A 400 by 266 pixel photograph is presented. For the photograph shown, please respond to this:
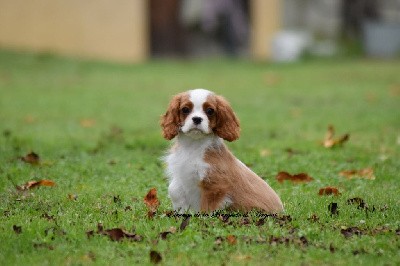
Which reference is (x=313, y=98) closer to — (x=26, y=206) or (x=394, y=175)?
(x=394, y=175)

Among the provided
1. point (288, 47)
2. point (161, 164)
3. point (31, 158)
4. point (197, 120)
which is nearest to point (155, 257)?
point (197, 120)

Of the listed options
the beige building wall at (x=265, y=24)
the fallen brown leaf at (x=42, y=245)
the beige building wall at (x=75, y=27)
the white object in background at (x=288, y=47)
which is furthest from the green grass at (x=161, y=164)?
the beige building wall at (x=265, y=24)

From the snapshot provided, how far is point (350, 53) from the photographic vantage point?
24062 mm

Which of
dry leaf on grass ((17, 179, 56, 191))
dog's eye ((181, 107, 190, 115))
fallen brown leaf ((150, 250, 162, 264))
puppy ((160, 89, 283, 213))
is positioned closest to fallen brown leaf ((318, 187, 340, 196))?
puppy ((160, 89, 283, 213))

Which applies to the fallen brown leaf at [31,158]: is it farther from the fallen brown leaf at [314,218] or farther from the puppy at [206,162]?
the fallen brown leaf at [314,218]

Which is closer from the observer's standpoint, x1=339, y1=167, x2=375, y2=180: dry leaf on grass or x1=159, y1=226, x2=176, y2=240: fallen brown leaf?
x1=159, y1=226, x2=176, y2=240: fallen brown leaf

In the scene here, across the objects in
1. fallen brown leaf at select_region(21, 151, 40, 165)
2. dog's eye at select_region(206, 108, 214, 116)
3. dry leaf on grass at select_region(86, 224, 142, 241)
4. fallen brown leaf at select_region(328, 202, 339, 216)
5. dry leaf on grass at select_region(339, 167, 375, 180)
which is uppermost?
dog's eye at select_region(206, 108, 214, 116)

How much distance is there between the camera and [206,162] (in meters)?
6.06

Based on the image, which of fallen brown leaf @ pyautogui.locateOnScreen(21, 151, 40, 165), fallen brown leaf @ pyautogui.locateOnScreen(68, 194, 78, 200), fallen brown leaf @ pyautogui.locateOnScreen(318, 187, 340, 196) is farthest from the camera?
fallen brown leaf @ pyautogui.locateOnScreen(21, 151, 40, 165)

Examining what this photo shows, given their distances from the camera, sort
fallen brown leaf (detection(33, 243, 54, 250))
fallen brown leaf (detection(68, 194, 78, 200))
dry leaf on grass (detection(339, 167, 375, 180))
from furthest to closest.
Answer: dry leaf on grass (detection(339, 167, 375, 180)) → fallen brown leaf (detection(68, 194, 78, 200)) → fallen brown leaf (detection(33, 243, 54, 250))

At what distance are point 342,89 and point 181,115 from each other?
10.9 metres

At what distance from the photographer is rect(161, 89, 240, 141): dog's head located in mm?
6012

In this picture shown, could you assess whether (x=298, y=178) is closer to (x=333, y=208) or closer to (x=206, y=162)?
(x=333, y=208)

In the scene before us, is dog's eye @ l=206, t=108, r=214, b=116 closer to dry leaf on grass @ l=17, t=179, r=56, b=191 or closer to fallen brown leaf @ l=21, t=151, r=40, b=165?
dry leaf on grass @ l=17, t=179, r=56, b=191
